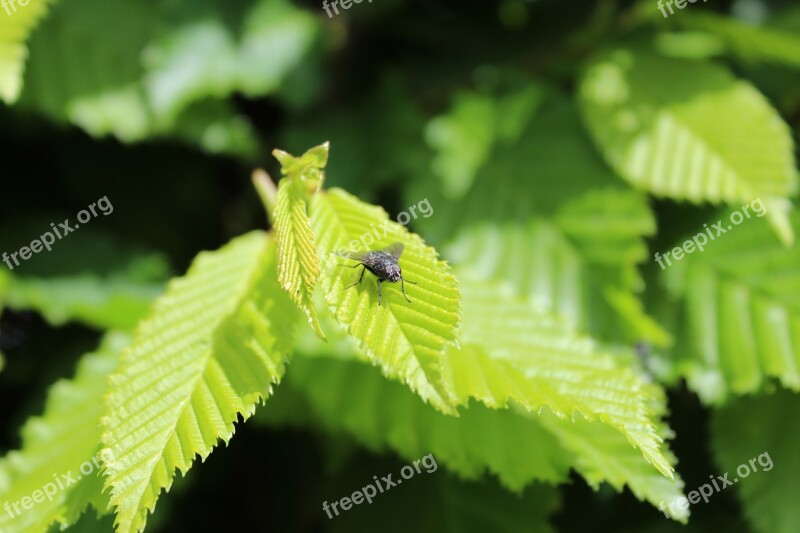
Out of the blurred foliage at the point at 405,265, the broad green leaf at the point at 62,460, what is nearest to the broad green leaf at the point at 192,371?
the blurred foliage at the point at 405,265

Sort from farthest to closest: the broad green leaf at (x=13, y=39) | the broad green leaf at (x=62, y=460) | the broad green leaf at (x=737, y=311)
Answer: the broad green leaf at (x=737, y=311) < the broad green leaf at (x=13, y=39) < the broad green leaf at (x=62, y=460)

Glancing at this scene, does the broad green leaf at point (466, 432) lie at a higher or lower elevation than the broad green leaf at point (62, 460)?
lower

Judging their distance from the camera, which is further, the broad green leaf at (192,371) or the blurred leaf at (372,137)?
the blurred leaf at (372,137)

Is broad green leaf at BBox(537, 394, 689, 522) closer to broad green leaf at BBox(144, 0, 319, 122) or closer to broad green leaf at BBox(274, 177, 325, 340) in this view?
broad green leaf at BBox(274, 177, 325, 340)

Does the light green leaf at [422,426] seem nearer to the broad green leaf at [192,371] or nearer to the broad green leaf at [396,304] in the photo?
the broad green leaf at [192,371]

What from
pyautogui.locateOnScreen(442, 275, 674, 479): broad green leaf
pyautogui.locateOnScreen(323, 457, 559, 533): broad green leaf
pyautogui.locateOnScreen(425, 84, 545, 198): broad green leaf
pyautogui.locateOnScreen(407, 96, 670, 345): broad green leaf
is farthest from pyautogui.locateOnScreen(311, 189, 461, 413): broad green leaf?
pyautogui.locateOnScreen(425, 84, 545, 198): broad green leaf

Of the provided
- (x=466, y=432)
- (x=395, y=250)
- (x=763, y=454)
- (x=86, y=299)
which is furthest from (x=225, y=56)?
(x=763, y=454)

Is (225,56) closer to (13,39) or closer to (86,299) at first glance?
(13,39)
